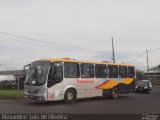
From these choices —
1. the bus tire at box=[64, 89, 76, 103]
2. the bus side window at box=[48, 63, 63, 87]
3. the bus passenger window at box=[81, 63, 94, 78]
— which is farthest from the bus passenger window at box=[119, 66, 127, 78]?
the bus side window at box=[48, 63, 63, 87]

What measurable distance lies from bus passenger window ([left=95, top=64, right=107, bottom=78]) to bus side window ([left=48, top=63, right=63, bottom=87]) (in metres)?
4.19

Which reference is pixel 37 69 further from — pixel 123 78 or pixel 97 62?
pixel 123 78

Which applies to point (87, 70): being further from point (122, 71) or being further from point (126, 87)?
point (126, 87)

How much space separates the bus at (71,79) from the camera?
2205 cm

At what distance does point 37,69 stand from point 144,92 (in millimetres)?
18664

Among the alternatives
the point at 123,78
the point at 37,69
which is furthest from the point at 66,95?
the point at 123,78

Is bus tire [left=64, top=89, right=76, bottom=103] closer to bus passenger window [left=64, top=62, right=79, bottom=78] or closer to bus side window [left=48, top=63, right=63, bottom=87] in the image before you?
bus passenger window [left=64, top=62, right=79, bottom=78]

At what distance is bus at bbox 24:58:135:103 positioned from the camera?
22.0 meters

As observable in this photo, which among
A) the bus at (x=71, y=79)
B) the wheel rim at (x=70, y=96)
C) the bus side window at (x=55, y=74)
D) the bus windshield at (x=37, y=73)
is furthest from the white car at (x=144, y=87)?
the bus windshield at (x=37, y=73)

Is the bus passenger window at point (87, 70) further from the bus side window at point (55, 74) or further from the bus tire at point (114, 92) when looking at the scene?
the bus tire at point (114, 92)

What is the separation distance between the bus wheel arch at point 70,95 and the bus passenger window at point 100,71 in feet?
9.84

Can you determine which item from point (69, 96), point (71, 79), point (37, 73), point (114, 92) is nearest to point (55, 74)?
point (37, 73)

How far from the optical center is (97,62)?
26484 mm

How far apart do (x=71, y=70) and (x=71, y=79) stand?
0.60m
